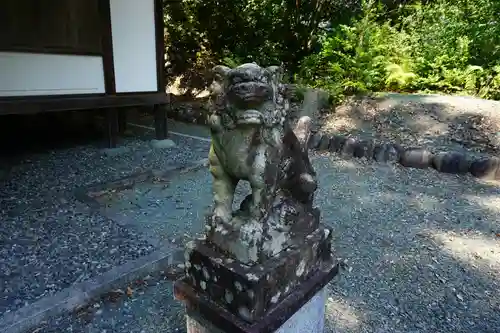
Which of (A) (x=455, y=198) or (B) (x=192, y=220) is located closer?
(B) (x=192, y=220)

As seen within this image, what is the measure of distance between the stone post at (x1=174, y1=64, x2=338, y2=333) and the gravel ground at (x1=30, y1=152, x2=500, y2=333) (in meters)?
0.70

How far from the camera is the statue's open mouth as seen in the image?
1.30m

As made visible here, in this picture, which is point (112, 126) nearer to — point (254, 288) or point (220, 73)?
point (220, 73)

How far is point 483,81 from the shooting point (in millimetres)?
6348

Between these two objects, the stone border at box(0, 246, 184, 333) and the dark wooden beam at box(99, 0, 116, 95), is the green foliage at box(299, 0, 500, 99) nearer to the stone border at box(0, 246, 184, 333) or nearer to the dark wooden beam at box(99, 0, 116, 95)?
the dark wooden beam at box(99, 0, 116, 95)

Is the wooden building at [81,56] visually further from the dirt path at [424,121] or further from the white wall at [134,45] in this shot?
the dirt path at [424,121]

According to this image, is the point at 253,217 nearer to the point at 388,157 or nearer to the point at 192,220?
the point at 192,220

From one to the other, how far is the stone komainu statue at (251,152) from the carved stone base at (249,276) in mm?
48

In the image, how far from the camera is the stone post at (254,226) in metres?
1.33

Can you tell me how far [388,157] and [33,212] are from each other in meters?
4.24

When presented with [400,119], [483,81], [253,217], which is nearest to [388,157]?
[400,119]

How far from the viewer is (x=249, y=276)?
4.28 feet

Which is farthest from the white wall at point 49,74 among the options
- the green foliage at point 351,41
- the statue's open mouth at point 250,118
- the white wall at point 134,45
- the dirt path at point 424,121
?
the statue's open mouth at point 250,118

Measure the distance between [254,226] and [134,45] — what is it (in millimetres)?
4885
